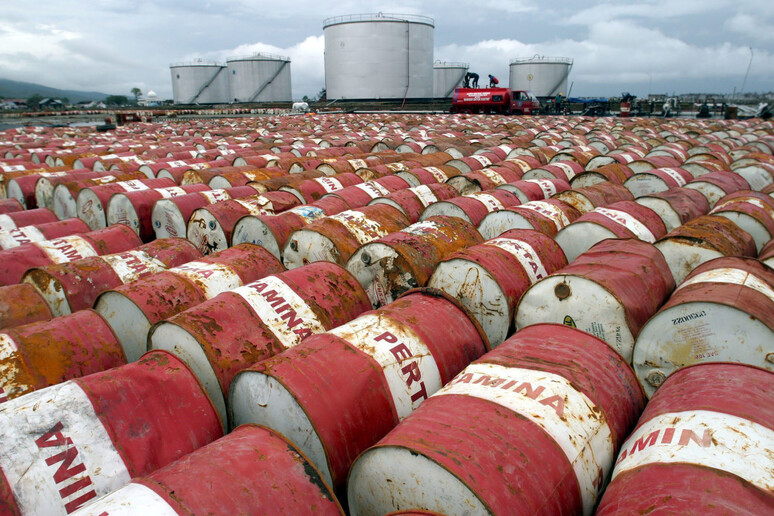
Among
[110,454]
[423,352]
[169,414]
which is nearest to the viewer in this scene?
[110,454]

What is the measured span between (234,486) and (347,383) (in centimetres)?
122

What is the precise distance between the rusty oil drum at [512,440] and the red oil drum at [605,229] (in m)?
3.47

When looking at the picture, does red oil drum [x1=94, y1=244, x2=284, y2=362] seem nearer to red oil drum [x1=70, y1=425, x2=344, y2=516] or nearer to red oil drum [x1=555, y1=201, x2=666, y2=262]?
red oil drum [x1=70, y1=425, x2=344, y2=516]

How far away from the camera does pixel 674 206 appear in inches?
329

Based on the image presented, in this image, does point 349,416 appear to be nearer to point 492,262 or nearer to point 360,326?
point 360,326

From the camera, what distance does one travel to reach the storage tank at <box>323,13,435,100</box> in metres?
53.0

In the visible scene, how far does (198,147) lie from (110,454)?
17.1m

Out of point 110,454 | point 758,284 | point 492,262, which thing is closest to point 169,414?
point 110,454

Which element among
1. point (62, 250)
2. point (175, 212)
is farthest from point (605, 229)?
point (62, 250)

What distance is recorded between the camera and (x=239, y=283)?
5.80 metres

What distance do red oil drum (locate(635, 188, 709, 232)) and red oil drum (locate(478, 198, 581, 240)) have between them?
1.46 m

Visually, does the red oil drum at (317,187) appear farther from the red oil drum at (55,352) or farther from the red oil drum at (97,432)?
the red oil drum at (97,432)

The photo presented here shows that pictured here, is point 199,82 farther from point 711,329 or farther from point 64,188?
point 711,329

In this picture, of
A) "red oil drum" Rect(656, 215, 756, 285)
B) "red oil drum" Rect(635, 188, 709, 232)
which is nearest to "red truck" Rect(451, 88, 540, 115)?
"red oil drum" Rect(635, 188, 709, 232)
